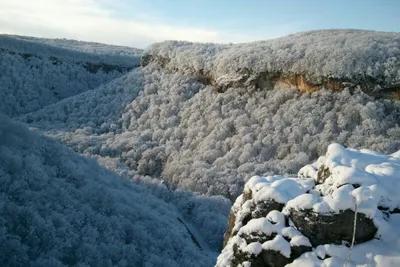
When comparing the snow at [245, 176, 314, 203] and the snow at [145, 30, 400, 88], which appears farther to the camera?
the snow at [145, 30, 400, 88]

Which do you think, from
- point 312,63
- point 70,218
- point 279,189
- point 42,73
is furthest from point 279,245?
point 42,73

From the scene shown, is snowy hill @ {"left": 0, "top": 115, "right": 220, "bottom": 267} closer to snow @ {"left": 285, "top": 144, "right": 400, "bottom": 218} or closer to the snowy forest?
the snowy forest

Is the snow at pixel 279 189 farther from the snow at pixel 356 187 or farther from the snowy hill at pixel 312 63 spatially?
the snowy hill at pixel 312 63

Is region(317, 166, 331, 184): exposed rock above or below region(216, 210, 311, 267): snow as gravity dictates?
above

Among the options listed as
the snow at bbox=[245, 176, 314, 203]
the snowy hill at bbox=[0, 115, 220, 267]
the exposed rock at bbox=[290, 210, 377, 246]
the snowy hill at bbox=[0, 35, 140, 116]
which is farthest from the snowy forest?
the exposed rock at bbox=[290, 210, 377, 246]

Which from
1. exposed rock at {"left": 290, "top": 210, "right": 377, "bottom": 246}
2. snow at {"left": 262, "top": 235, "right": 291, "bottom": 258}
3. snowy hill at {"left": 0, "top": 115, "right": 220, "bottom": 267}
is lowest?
snowy hill at {"left": 0, "top": 115, "right": 220, "bottom": 267}

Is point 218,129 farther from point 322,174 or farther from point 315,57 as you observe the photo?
point 322,174

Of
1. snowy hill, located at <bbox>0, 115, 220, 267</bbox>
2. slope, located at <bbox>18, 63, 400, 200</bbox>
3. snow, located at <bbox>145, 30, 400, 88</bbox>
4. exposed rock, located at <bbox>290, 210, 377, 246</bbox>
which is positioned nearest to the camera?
exposed rock, located at <bbox>290, 210, 377, 246</bbox>

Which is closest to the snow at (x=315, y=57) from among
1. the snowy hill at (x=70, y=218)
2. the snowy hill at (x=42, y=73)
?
the snowy hill at (x=70, y=218)
